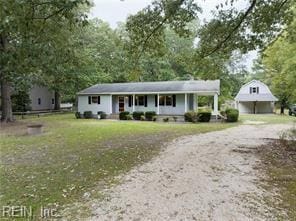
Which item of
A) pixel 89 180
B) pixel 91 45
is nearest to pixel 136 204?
pixel 89 180

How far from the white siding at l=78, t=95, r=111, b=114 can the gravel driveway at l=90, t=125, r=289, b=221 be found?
66.5 feet

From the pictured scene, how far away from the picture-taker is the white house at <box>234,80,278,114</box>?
3703 centimetres

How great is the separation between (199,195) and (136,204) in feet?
3.96

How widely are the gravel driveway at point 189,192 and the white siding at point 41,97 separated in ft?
91.4

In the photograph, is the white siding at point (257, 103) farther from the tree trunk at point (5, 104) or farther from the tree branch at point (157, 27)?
the tree branch at point (157, 27)

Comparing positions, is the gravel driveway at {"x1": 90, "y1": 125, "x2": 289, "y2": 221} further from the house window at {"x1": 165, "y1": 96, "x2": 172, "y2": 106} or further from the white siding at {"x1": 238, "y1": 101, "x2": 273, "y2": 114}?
the white siding at {"x1": 238, "y1": 101, "x2": 273, "y2": 114}

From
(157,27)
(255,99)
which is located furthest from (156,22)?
(255,99)

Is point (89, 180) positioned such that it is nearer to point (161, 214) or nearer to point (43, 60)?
point (161, 214)

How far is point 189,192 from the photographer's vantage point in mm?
5465

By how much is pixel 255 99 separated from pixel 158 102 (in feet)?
54.5

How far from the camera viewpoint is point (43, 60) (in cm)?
1672

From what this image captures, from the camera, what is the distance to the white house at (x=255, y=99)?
3703cm

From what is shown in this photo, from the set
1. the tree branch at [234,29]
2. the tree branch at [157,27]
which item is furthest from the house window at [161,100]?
the tree branch at [157,27]

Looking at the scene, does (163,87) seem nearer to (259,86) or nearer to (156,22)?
(156,22)
